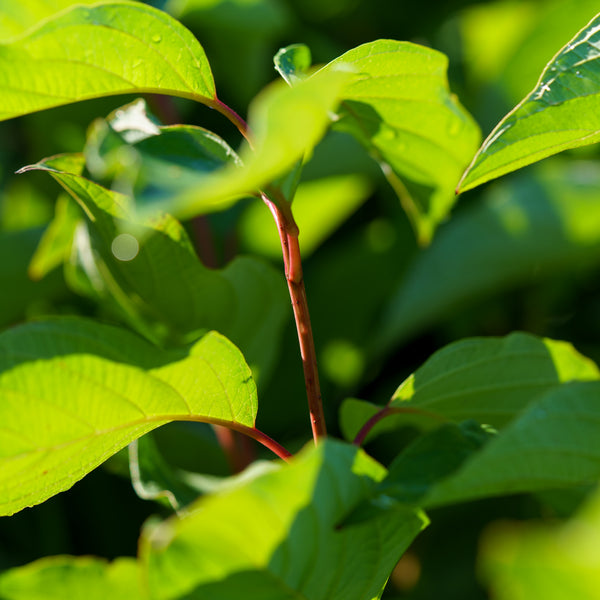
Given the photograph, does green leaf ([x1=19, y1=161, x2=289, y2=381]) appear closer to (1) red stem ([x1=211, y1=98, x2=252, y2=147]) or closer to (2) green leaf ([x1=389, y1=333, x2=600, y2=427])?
(1) red stem ([x1=211, y1=98, x2=252, y2=147])

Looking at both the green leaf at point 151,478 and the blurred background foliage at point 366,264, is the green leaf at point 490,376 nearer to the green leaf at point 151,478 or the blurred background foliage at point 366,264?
the green leaf at point 151,478

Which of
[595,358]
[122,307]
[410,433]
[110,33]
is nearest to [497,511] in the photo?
[410,433]

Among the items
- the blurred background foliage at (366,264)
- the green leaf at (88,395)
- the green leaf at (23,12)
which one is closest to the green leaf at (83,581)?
the green leaf at (88,395)

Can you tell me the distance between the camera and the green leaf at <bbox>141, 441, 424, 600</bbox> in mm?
377

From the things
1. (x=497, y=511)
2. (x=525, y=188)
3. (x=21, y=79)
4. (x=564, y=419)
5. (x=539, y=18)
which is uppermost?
(x=21, y=79)

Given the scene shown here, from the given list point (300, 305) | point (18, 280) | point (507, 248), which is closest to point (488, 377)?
point (300, 305)

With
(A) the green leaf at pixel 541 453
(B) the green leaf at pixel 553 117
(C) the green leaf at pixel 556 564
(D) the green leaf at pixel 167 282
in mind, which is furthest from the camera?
(D) the green leaf at pixel 167 282

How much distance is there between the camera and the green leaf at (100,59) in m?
0.51

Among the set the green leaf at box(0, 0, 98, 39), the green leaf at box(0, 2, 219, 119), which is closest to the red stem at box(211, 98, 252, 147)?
the green leaf at box(0, 2, 219, 119)

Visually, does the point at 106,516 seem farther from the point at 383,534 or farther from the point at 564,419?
the point at 564,419

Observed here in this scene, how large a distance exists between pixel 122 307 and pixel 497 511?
641mm

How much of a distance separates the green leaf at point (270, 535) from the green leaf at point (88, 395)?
155 mm

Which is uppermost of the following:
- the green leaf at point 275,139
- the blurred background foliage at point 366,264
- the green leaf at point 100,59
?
the green leaf at point 100,59

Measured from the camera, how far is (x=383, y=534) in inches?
19.5
